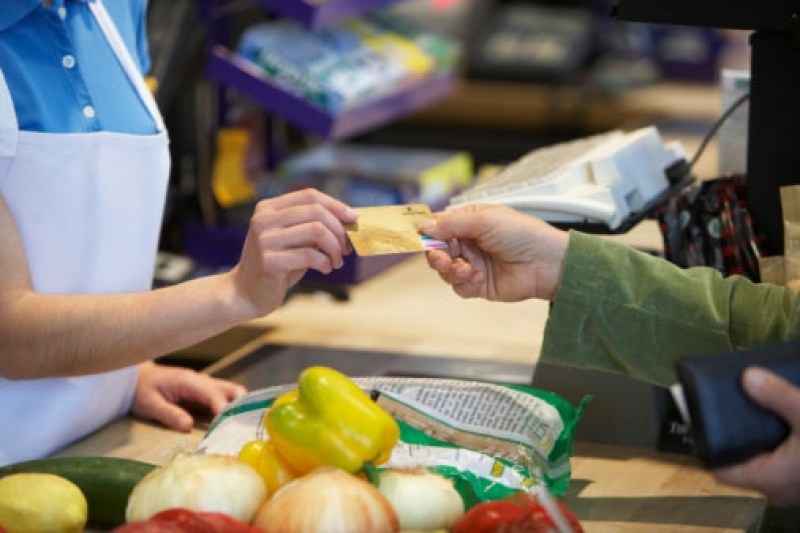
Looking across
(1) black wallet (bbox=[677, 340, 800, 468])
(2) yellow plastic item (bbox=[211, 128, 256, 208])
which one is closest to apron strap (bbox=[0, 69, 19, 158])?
Answer: (1) black wallet (bbox=[677, 340, 800, 468])

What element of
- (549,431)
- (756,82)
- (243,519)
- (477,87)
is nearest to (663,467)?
(549,431)

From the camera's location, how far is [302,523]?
5.14 feet

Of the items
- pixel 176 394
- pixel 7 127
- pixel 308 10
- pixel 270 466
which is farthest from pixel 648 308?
pixel 308 10

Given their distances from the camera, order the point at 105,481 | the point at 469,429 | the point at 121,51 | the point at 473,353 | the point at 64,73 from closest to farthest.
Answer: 1. the point at 105,481
2. the point at 469,429
3. the point at 64,73
4. the point at 121,51
5. the point at 473,353

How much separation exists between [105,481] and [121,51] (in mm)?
730

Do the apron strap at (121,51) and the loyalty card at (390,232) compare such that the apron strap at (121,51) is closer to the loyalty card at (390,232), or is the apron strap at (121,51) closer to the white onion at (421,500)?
the loyalty card at (390,232)

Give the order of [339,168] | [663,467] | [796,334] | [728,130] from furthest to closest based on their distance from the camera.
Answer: [339,168], [728,130], [663,467], [796,334]

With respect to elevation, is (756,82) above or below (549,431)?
above

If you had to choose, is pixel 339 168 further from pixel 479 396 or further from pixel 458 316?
pixel 479 396

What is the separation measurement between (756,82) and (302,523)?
3.86ft

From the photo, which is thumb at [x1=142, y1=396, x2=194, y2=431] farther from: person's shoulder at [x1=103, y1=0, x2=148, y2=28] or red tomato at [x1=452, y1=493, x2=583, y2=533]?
red tomato at [x1=452, y1=493, x2=583, y2=533]

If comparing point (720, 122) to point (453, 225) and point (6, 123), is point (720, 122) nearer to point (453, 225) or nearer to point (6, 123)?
point (453, 225)

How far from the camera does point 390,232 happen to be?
6.57 feet

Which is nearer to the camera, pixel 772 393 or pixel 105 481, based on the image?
pixel 772 393
